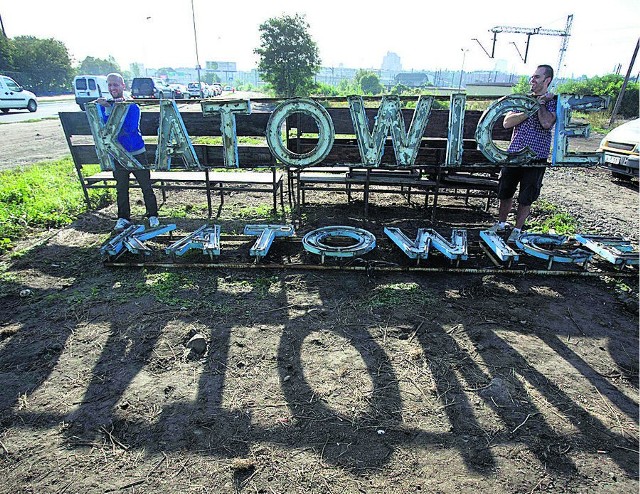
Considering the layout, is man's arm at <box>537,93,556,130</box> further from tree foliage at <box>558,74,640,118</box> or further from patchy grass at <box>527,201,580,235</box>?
tree foliage at <box>558,74,640,118</box>

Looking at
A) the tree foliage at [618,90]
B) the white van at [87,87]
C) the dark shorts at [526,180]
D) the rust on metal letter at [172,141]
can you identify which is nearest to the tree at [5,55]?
the white van at [87,87]

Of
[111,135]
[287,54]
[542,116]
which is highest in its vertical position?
[287,54]

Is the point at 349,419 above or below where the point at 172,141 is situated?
below

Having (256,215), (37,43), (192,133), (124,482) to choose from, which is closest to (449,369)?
(124,482)

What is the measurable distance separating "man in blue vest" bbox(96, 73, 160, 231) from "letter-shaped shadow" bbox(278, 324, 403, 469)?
3.99 m

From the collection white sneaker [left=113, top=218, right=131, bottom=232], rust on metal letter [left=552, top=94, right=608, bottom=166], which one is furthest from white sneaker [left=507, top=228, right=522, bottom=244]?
white sneaker [left=113, top=218, right=131, bottom=232]

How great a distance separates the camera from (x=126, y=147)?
5.90 metres

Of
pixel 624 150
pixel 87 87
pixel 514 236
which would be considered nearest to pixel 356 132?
pixel 514 236

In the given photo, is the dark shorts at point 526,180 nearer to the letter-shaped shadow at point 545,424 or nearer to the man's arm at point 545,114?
the man's arm at point 545,114

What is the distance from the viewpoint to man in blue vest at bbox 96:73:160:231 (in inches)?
229

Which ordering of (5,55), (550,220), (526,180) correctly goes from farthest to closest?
(5,55) → (550,220) → (526,180)

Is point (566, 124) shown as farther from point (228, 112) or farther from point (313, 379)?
point (313, 379)

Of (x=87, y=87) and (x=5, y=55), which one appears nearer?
(x=87, y=87)

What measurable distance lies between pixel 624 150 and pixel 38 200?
13.1 meters
